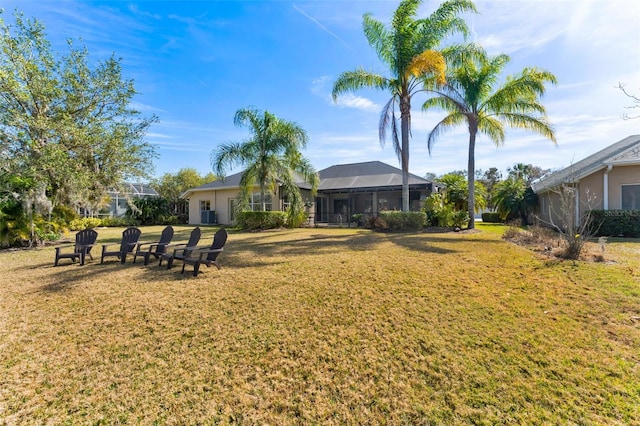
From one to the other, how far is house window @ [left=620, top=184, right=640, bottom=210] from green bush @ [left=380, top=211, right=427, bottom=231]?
9.54 metres

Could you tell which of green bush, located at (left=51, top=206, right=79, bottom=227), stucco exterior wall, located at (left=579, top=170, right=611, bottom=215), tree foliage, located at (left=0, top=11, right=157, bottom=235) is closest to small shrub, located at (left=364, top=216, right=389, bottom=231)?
stucco exterior wall, located at (left=579, top=170, right=611, bottom=215)

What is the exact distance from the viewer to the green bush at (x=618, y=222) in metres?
12.8

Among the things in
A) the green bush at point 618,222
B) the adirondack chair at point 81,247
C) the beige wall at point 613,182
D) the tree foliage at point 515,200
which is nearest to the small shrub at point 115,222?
the adirondack chair at point 81,247

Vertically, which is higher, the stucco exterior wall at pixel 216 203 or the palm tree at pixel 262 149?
the palm tree at pixel 262 149

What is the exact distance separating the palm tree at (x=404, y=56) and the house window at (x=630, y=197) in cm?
1054

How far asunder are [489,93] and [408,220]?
7841mm

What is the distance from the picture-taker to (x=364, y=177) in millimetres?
25094

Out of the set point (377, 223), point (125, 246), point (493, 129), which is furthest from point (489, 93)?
point (125, 246)

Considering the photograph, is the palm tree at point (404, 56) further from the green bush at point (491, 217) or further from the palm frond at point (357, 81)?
the green bush at point (491, 217)

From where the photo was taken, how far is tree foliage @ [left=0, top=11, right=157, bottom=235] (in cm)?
1061

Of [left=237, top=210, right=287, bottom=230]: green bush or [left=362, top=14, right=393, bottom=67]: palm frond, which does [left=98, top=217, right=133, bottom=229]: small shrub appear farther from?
[left=362, top=14, right=393, bottom=67]: palm frond

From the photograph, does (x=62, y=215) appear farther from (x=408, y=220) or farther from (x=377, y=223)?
(x=408, y=220)

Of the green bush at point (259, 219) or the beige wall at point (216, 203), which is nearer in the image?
the green bush at point (259, 219)

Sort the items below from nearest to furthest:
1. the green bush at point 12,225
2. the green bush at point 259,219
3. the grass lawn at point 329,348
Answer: the grass lawn at point 329,348, the green bush at point 12,225, the green bush at point 259,219
